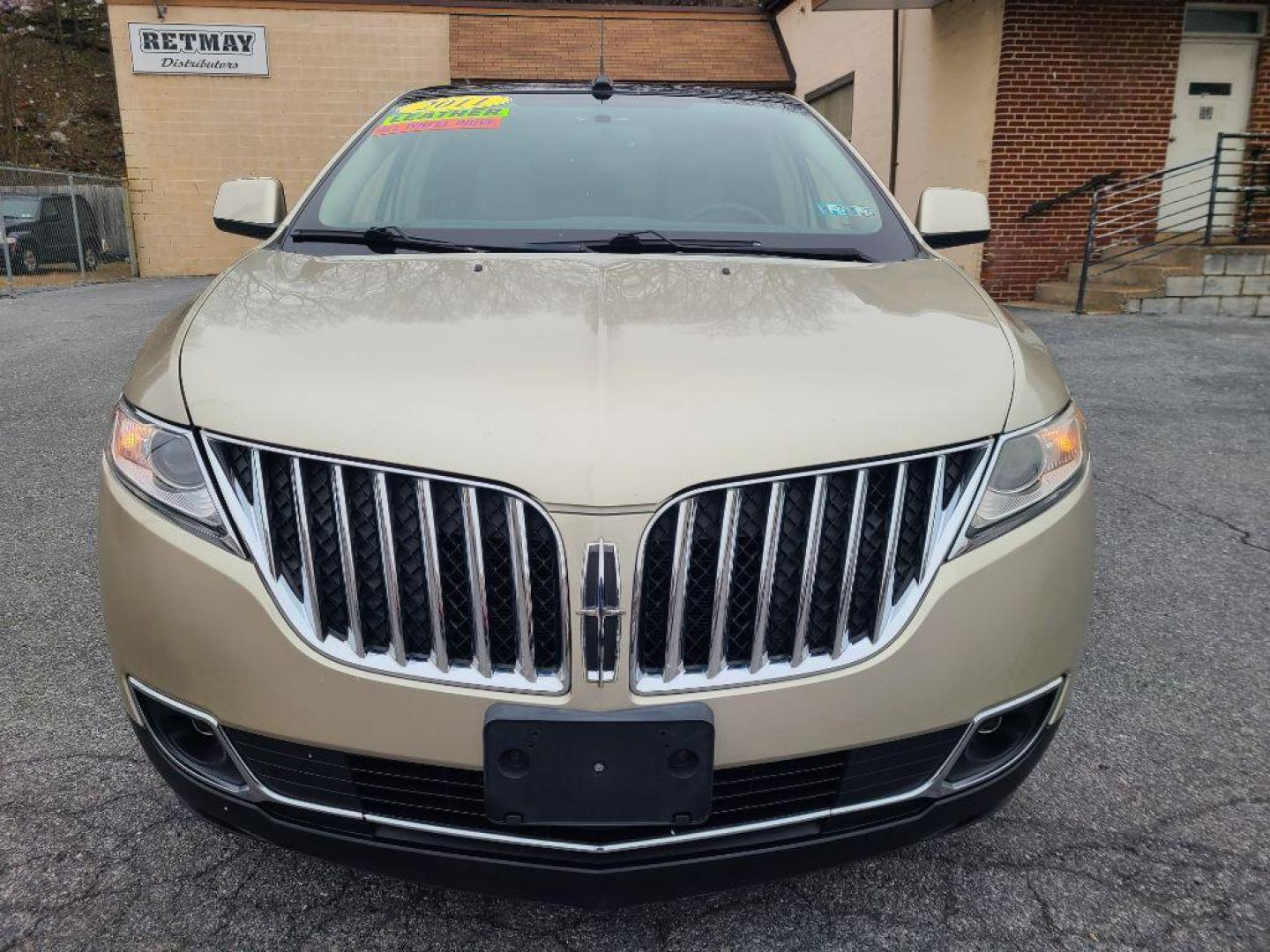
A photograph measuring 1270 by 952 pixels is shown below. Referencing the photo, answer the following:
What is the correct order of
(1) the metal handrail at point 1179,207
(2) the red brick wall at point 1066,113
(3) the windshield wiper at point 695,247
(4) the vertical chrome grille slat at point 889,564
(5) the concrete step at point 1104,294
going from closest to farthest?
(4) the vertical chrome grille slat at point 889,564, (3) the windshield wiper at point 695,247, (5) the concrete step at point 1104,294, (2) the red brick wall at point 1066,113, (1) the metal handrail at point 1179,207

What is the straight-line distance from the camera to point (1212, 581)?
11.4ft

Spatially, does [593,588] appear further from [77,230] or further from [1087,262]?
[77,230]

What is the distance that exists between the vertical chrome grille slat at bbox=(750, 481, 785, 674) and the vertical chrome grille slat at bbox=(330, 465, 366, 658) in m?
0.61

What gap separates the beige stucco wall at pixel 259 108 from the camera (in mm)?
17047

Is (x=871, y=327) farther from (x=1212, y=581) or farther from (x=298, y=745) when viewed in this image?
(x=1212, y=581)

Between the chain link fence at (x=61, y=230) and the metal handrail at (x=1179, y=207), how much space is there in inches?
559

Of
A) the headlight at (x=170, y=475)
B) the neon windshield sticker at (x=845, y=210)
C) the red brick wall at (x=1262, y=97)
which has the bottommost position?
the headlight at (x=170, y=475)

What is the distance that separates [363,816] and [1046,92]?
1232 centimetres

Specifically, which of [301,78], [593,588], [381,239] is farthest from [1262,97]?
[301,78]

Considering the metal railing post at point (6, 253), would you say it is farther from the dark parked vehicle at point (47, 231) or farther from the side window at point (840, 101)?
the side window at point (840, 101)

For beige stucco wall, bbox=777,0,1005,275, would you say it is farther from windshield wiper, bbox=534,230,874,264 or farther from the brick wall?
windshield wiper, bbox=534,230,874,264

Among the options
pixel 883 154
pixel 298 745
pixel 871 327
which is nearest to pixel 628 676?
pixel 298 745

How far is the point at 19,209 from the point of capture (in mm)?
14531

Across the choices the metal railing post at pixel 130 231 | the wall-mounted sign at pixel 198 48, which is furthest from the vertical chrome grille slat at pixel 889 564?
the metal railing post at pixel 130 231
